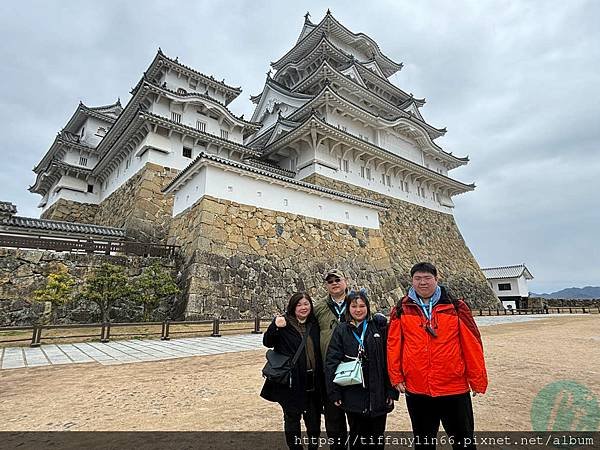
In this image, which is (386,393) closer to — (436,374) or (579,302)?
(436,374)

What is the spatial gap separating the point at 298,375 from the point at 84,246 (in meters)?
11.6

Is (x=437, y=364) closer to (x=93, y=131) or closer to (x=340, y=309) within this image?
(x=340, y=309)

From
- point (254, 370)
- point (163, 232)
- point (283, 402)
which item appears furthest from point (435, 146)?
point (283, 402)

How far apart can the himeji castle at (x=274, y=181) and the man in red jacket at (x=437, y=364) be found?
358 inches

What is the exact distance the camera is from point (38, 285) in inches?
403

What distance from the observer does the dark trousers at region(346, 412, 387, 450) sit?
213cm

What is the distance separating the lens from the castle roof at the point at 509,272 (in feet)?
103

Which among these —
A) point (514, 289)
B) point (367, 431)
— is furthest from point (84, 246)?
point (514, 289)

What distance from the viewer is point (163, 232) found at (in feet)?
52.9

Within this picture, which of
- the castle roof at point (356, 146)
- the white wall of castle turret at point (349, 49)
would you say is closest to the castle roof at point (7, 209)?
the castle roof at point (356, 146)

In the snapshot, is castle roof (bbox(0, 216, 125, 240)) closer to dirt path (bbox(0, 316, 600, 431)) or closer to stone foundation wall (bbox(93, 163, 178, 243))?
stone foundation wall (bbox(93, 163, 178, 243))

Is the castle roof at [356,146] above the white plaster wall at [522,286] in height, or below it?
above

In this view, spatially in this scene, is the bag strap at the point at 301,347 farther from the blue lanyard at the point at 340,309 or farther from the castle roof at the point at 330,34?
the castle roof at the point at 330,34

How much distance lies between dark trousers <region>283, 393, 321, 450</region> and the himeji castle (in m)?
8.50
